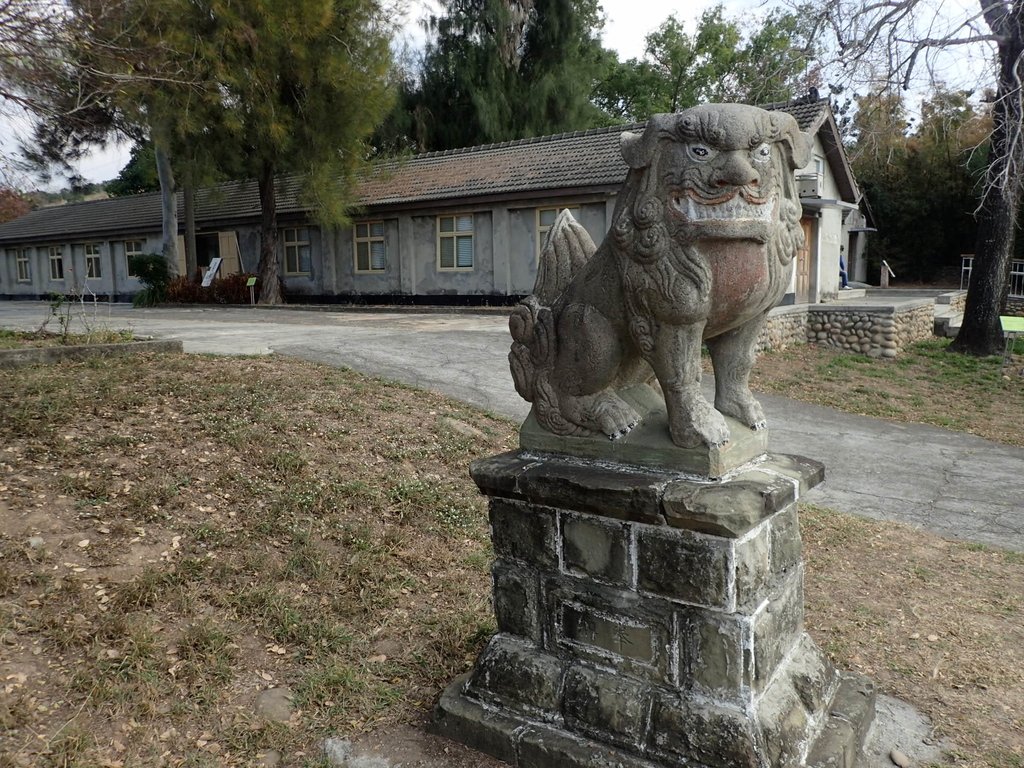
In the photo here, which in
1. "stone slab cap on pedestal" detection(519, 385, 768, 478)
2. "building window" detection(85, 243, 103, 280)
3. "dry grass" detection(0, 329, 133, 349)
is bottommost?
"stone slab cap on pedestal" detection(519, 385, 768, 478)

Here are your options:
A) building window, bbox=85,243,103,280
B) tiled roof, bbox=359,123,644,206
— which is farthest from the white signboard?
building window, bbox=85,243,103,280

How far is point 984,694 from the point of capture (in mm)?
3141

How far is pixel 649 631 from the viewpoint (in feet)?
8.08

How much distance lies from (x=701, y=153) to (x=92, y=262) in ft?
90.4

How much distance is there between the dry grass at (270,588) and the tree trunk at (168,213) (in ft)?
53.6

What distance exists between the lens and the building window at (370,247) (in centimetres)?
1925

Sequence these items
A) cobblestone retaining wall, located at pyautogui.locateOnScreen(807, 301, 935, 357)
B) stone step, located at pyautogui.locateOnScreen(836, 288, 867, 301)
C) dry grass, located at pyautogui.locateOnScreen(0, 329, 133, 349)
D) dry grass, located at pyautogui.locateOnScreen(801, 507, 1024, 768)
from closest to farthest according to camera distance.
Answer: dry grass, located at pyautogui.locateOnScreen(801, 507, 1024, 768), dry grass, located at pyautogui.locateOnScreen(0, 329, 133, 349), cobblestone retaining wall, located at pyautogui.locateOnScreen(807, 301, 935, 357), stone step, located at pyautogui.locateOnScreen(836, 288, 867, 301)

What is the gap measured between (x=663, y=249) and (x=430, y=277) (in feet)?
54.1

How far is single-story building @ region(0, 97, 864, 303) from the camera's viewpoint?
1636cm

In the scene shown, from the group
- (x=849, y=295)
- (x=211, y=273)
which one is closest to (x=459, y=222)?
(x=211, y=273)

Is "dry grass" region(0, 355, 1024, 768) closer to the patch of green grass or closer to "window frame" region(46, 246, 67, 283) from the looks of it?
the patch of green grass

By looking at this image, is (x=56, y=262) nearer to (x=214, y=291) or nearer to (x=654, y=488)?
(x=214, y=291)

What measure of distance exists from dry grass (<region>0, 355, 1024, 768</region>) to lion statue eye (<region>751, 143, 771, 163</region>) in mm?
2240

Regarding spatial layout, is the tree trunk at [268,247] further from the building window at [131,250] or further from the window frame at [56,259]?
the window frame at [56,259]
